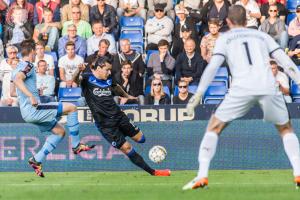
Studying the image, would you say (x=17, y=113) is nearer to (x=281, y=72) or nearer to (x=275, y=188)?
(x=281, y=72)

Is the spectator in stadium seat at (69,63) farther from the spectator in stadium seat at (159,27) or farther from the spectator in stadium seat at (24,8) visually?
the spectator in stadium seat at (24,8)

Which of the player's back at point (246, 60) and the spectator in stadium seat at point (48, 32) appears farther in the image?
the spectator in stadium seat at point (48, 32)

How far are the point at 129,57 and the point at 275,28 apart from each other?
3225mm

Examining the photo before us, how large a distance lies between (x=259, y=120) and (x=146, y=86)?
3246 mm

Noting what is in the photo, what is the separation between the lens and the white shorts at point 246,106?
40.1ft

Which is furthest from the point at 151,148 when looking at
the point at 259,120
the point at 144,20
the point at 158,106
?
the point at 144,20

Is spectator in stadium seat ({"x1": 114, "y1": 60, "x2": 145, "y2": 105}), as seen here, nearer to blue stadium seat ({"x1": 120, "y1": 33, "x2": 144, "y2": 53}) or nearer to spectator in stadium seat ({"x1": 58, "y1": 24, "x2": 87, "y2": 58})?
spectator in stadium seat ({"x1": 58, "y1": 24, "x2": 87, "y2": 58})

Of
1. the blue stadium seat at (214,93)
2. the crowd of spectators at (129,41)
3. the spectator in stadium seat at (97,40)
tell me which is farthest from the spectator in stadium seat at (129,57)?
the blue stadium seat at (214,93)

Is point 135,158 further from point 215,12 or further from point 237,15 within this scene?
point 215,12

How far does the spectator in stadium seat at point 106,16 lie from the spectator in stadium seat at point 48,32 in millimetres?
915

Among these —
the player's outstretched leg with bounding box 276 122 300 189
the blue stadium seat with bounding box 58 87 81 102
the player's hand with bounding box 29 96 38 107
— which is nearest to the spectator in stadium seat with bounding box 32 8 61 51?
the blue stadium seat with bounding box 58 87 81 102

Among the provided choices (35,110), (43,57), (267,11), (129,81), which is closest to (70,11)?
(43,57)

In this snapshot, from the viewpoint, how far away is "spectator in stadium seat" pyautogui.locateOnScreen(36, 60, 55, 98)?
20641mm

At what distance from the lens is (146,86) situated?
2084cm
